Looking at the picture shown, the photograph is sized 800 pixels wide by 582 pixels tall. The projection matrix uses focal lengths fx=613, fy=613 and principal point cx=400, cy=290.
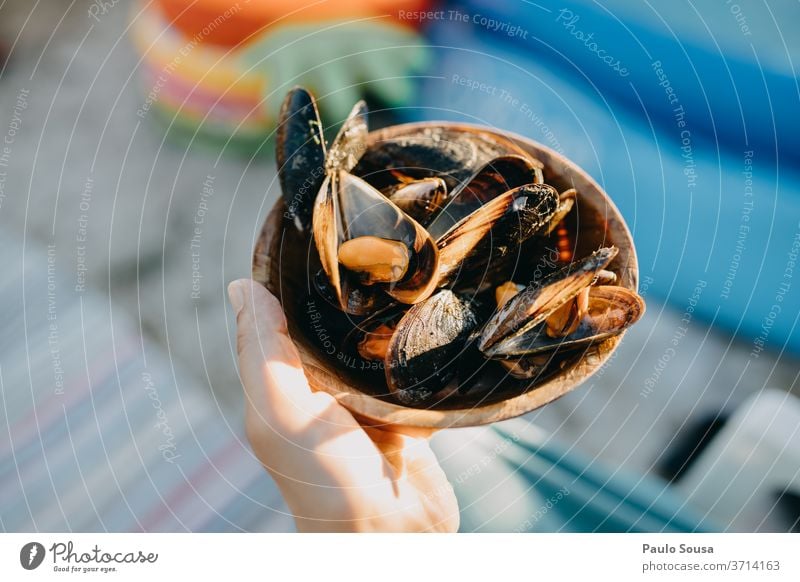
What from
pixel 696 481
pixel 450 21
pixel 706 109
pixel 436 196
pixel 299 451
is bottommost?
pixel 696 481

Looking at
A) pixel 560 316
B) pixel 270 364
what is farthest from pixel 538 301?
pixel 270 364

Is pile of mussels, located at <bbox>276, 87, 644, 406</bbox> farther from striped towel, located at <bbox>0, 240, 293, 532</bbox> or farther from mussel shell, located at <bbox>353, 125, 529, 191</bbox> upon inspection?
striped towel, located at <bbox>0, 240, 293, 532</bbox>

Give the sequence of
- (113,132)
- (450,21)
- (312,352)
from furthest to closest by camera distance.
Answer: (450,21) → (113,132) → (312,352)

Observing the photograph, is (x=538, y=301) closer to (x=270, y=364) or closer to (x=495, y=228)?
(x=495, y=228)

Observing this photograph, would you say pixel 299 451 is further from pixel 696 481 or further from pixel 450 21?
pixel 450 21

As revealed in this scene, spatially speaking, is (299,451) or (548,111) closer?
(299,451)

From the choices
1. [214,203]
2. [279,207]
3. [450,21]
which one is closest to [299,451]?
[279,207]

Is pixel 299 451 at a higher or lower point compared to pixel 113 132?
lower
